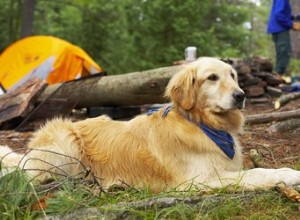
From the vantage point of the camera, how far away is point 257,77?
1105 cm

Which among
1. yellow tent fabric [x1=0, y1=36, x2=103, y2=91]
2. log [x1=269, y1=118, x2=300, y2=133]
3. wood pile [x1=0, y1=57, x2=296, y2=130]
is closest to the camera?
log [x1=269, y1=118, x2=300, y2=133]

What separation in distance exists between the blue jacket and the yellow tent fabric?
459 cm

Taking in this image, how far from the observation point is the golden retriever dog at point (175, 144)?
13.9 feet

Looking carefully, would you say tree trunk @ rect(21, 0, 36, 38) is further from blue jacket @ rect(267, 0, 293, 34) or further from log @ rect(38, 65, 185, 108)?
blue jacket @ rect(267, 0, 293, 34)

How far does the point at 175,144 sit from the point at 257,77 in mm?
7094

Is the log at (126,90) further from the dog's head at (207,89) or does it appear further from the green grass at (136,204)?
the green grass at (136,204)

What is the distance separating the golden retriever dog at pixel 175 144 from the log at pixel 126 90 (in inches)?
122

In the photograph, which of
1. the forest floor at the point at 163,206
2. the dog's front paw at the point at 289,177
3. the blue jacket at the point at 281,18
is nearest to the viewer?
the forest floor at the point at 163,206

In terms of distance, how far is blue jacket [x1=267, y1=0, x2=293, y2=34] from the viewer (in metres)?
12.4

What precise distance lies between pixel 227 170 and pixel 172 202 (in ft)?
3.32

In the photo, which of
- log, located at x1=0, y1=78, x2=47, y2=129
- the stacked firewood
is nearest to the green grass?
log, located at x1=0, y1=78, x2=47, y2=129

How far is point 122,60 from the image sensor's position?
19609 millimetres

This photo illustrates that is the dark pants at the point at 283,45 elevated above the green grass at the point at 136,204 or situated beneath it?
situated beneath

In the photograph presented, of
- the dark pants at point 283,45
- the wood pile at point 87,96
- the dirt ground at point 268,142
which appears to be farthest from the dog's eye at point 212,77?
the dark pants at point 283,45
